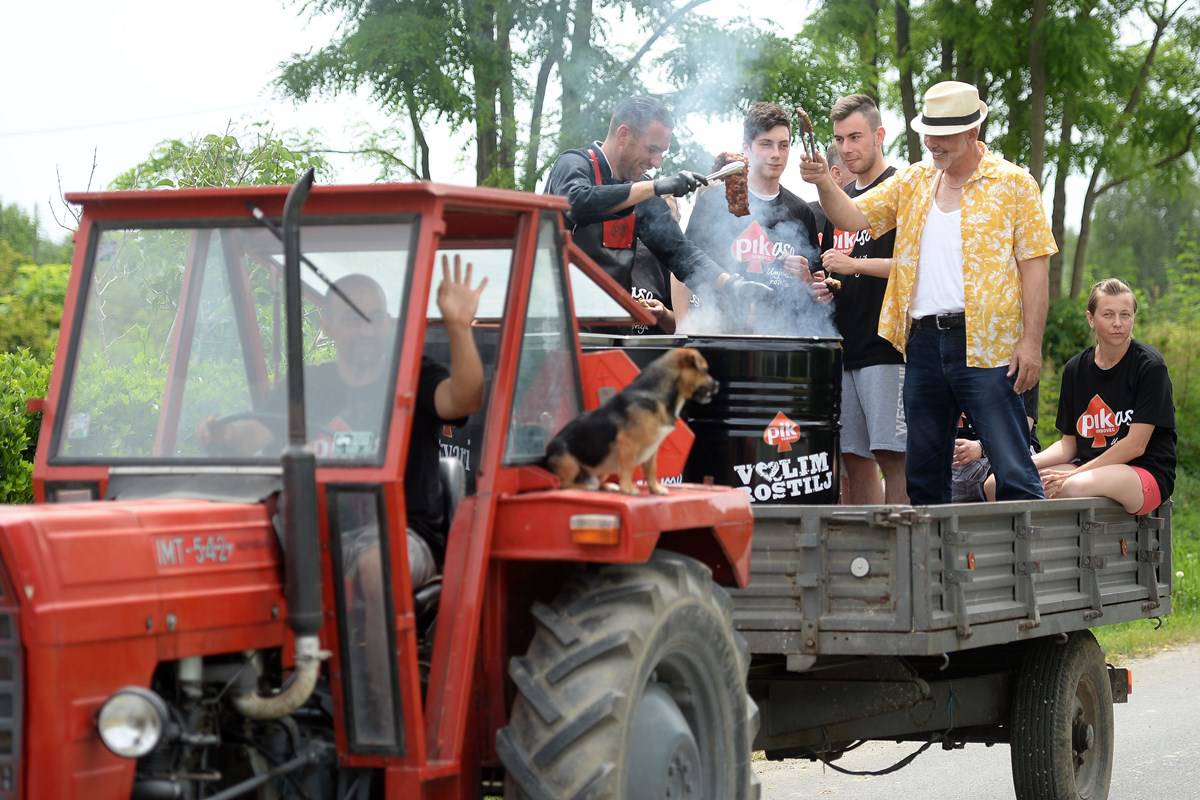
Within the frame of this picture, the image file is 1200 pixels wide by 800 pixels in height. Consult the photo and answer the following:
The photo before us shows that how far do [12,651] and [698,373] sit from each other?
1915 millimetres

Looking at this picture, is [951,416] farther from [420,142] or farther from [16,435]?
[420,142]

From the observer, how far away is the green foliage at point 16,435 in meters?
7.27

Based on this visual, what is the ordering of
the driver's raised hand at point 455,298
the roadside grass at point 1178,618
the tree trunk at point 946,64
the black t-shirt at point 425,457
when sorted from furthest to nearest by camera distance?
the tree trunk at point 946,64 → the roadside grass at point 1178,618 → the black t-shirt at point 425,457 → the driver's raised hand at point 455,298

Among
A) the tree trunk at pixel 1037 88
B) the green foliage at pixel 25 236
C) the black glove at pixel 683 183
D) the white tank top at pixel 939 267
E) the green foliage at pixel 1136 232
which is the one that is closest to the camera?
the black glove at pixel 683 183

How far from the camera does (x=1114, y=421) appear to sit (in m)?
7.54

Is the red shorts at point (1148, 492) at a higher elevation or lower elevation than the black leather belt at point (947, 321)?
lower

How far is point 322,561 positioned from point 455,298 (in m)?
0.79

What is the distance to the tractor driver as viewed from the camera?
407cm

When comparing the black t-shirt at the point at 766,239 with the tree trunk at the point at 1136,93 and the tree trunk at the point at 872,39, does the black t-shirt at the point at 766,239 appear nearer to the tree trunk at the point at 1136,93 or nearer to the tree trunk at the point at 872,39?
the tree trunk at the point at 872,39

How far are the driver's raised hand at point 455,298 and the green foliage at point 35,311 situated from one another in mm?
12348

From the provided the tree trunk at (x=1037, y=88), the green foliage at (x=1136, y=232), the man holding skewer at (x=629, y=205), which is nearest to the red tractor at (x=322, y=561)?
the man holding skewer at (x=629, y=205)

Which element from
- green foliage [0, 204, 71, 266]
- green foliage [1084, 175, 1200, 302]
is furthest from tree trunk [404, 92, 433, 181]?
green foliage [1084, 175, 1200, 302]

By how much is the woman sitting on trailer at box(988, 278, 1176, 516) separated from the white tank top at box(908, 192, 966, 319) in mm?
927

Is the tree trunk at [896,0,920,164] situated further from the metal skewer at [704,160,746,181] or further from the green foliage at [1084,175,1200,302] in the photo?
the green foliage at [1084,175,1200,302]
